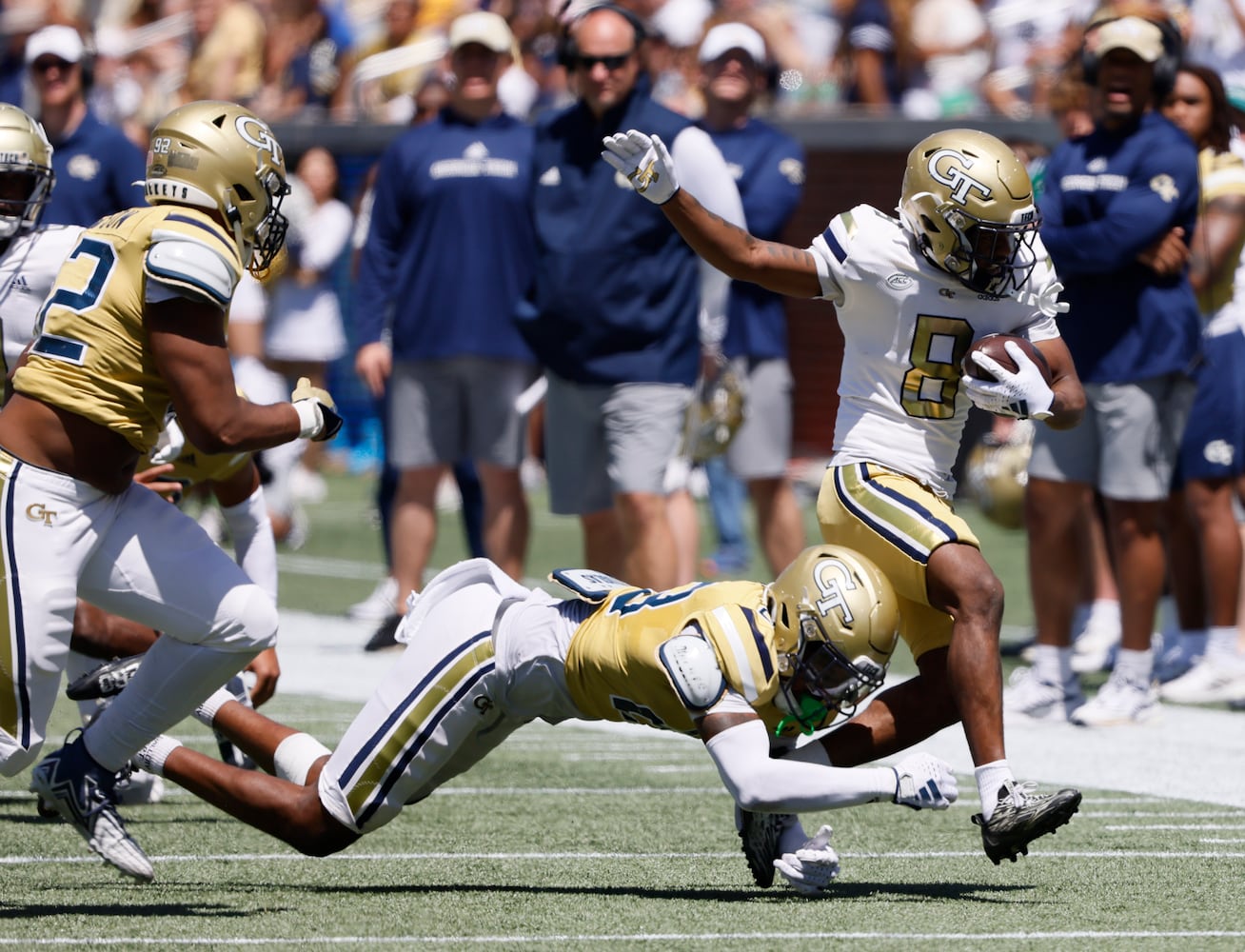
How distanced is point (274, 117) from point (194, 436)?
12439mm

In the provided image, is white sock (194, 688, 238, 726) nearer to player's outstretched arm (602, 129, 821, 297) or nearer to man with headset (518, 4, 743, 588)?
player's outstretched arm (602, 129, 821, 297)

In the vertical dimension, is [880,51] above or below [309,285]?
above

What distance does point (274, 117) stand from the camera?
16.7 metres

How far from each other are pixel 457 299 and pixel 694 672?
4617 millimetres

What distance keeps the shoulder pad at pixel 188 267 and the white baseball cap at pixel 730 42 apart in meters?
4.97

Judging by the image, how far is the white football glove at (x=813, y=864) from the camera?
4.62 meters

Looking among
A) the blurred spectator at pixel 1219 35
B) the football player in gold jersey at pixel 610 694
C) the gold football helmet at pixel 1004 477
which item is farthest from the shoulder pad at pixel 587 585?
the blurred spectator at pixel 1219 35

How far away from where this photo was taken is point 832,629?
14.4 feet

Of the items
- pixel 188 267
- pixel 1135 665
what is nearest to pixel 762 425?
pixel 1135 665

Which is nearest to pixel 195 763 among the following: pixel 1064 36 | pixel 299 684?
pixel 299 684

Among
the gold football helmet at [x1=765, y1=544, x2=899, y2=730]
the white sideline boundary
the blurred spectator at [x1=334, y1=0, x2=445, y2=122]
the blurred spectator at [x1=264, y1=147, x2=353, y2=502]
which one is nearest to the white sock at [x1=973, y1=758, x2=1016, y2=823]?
the gold football helmet at [x1=765, y1=544, x2=899, y2=730]

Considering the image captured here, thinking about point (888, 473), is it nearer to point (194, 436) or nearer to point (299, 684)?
point (194, 436)

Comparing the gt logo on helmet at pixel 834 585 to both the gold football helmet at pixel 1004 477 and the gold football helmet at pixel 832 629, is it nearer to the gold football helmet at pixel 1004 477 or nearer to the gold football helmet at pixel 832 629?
the gold football helmet at pixel 832 629

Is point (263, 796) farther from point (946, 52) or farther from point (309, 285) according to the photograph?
point (946, 52)
